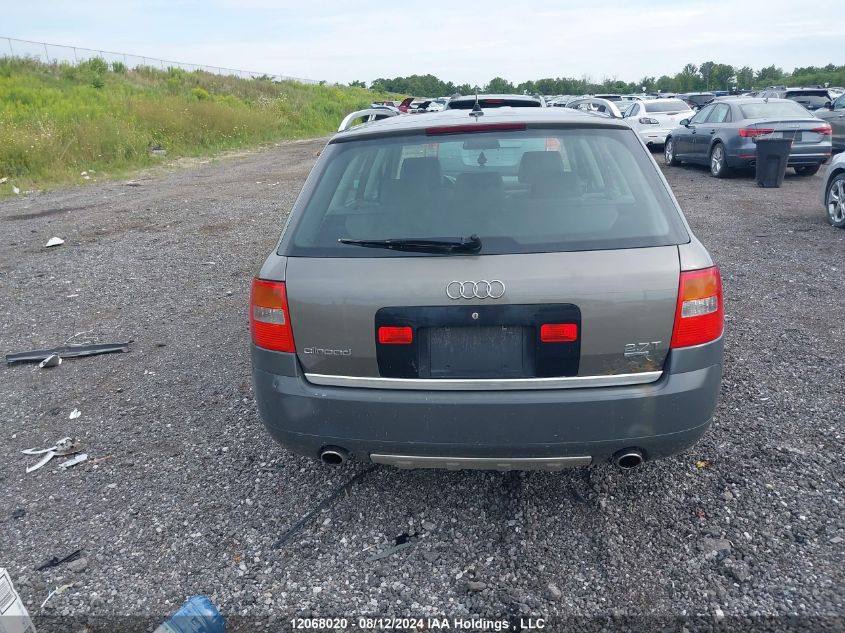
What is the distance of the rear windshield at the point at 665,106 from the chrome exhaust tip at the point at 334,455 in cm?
1883

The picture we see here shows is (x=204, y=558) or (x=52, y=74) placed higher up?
(x=52, y=74)

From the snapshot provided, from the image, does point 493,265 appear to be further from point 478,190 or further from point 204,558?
point 204,558

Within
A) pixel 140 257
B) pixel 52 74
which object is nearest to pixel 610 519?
pixel 140 257

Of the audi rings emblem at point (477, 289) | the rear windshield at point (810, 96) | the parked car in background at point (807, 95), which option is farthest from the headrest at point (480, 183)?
the rear windshield at point (810, 96)

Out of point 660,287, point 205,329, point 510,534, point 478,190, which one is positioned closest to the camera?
point 660,287

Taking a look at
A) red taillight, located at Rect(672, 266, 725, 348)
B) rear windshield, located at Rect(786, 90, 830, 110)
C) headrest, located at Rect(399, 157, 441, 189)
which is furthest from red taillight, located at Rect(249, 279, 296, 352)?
rear windshield, located at Rect(786, 90, 830, 110)

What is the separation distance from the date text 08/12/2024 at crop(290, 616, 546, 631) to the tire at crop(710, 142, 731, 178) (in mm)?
13181

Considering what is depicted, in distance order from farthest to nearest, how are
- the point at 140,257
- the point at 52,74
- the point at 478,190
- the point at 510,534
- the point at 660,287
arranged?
1. the point at 52,74
2. the point at 140,257
3. the point at 510,534
4. the point at 478,190
5. the point at 660,287

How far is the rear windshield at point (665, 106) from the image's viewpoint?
19406 millimetres

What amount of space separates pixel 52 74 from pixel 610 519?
40154mm

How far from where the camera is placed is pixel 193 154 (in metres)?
23.7

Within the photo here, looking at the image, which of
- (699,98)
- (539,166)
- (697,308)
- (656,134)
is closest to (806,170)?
(656,134)

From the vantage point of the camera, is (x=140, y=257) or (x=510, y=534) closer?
(x=510, y=534)

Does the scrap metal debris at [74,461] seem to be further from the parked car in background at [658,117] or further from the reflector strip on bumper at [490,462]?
the parked car in background at [658,117]
